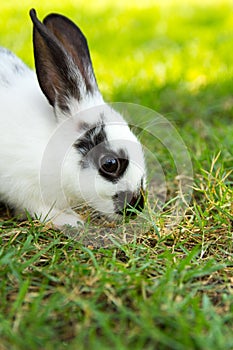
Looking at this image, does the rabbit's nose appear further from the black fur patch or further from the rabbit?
the black fur patch

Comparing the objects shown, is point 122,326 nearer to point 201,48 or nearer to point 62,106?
point 62,106

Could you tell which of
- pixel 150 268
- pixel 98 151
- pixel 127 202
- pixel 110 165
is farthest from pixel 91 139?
pixel 150 268

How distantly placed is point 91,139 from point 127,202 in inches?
18.4

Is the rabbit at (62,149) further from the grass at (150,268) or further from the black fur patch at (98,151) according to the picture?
the grass at (150,268)

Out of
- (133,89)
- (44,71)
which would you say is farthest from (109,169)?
(133,89)

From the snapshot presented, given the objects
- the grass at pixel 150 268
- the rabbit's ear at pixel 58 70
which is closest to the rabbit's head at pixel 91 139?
the rabbit's ear at pixel 58 70

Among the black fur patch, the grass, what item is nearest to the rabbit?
the black fur patch

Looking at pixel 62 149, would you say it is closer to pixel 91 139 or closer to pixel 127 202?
pixel 91 139

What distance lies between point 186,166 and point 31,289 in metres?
2.02

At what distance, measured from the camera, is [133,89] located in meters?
6.14

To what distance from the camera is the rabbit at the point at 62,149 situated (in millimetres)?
3725

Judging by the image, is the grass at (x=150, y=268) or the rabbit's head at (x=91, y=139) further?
the rabbit's head at (x=91, y=139)

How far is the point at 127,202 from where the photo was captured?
375cm

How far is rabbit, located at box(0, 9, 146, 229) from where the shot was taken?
3725mm
